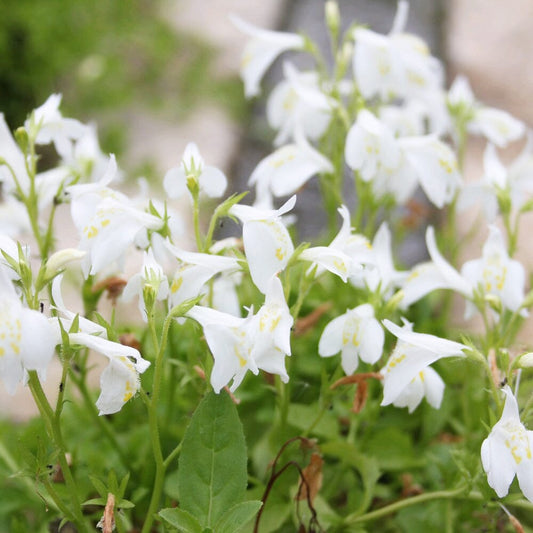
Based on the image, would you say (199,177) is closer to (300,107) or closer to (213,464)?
(213,464)

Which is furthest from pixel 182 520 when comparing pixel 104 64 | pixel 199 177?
pixel 104 64

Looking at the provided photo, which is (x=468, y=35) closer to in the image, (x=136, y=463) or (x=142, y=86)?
(x=142, y=86)

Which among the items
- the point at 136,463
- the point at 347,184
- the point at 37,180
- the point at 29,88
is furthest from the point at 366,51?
the point at 29,88

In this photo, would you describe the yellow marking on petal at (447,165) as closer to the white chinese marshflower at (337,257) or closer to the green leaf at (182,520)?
the white chinese marshflower at (337,257)

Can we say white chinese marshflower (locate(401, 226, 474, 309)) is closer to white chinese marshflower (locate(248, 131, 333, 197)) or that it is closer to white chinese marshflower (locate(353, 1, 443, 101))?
white chinese marshflower (locate(248, 131, 333, 197))

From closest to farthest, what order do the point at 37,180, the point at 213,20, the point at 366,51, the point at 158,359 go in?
the point at 158,359 → the point at 37,180 → the point at 366,51 → the point at 213,20

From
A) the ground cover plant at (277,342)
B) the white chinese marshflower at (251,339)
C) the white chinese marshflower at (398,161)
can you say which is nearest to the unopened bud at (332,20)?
the ground cover plant at (277,342)

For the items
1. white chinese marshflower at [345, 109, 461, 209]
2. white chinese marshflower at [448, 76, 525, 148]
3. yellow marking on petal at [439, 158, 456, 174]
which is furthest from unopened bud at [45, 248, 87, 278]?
white chinese marshflower at [448, 76, 525, 148]
